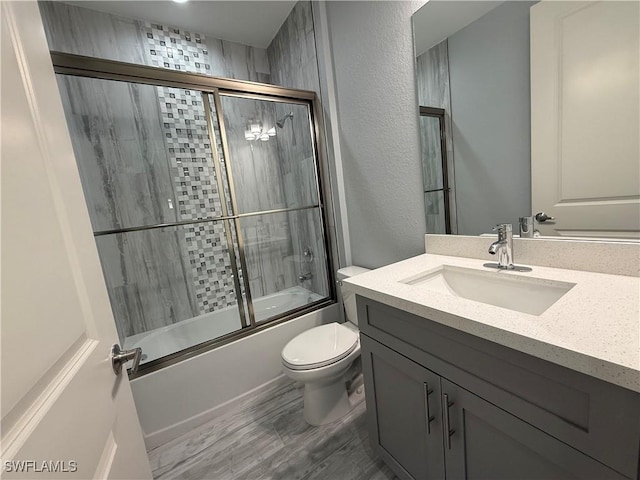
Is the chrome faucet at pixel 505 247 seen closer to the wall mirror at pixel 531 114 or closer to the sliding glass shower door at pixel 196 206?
the wall mirror at pixel 531 114

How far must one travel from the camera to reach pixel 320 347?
1.60 m

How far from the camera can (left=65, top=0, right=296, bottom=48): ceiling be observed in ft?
6.35

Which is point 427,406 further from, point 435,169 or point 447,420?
point 435,169

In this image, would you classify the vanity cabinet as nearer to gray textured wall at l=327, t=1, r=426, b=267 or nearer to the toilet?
the toilet

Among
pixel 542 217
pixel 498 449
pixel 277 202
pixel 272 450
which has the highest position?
pixel 277 202

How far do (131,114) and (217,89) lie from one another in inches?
33.2

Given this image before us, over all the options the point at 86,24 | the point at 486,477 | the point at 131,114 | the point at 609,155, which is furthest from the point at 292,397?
the point at 86,24

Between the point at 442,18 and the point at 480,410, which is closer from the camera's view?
the point at 480,410

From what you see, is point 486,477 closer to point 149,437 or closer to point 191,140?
point 149,437

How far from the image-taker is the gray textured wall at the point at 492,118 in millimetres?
1064

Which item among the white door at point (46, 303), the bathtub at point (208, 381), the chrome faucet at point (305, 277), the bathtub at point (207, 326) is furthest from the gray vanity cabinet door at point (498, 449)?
the chrome faucet at point (305, 277)

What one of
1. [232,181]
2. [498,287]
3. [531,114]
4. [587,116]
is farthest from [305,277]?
[587,116]

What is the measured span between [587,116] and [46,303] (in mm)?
1492

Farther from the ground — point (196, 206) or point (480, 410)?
point (196, 206)
